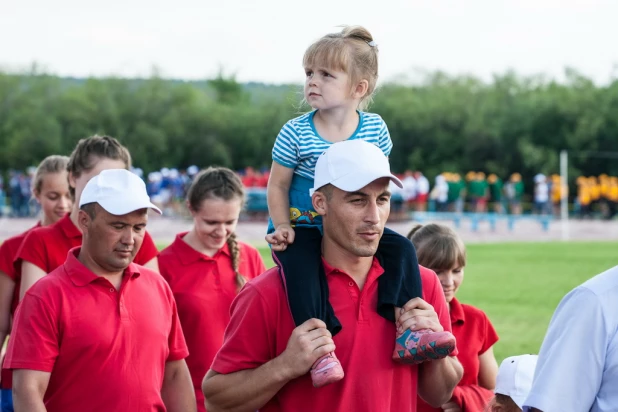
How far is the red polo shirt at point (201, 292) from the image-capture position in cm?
516

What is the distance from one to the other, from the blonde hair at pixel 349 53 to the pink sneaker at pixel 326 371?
1.48 m

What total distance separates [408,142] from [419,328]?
7047 centimetres

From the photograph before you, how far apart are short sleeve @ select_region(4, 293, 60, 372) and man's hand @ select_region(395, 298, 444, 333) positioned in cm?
136

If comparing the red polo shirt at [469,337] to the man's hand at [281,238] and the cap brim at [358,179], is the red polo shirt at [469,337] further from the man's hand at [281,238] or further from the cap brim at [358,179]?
the cap brim at [358,179]

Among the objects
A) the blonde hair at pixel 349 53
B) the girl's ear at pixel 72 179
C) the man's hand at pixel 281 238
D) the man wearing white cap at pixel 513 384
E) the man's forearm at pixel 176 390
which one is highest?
the blonde hair at pixel 349 53

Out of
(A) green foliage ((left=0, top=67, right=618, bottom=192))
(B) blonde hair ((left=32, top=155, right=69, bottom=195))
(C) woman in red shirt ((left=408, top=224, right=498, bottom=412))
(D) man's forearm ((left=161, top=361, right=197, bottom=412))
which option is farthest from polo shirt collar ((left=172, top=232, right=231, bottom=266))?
(A) green foliage ((left=0, top=67, right=618, bottom=192))

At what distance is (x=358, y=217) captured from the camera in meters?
3.21

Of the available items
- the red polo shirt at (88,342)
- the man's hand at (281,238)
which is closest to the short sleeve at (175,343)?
the red polo shirt at (88,342)

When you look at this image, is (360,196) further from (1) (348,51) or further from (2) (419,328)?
(1) (348,51)

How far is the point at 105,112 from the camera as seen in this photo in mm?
76125

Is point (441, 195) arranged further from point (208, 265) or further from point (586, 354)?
point (586, 354)

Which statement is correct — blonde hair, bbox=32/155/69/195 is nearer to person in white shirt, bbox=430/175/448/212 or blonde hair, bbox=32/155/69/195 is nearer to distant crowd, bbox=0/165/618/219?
distant crowd, bbox=0/165/618/219

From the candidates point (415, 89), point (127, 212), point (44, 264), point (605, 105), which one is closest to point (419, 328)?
point (127, 212)

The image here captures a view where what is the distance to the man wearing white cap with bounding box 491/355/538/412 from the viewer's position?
3473 millimetres
